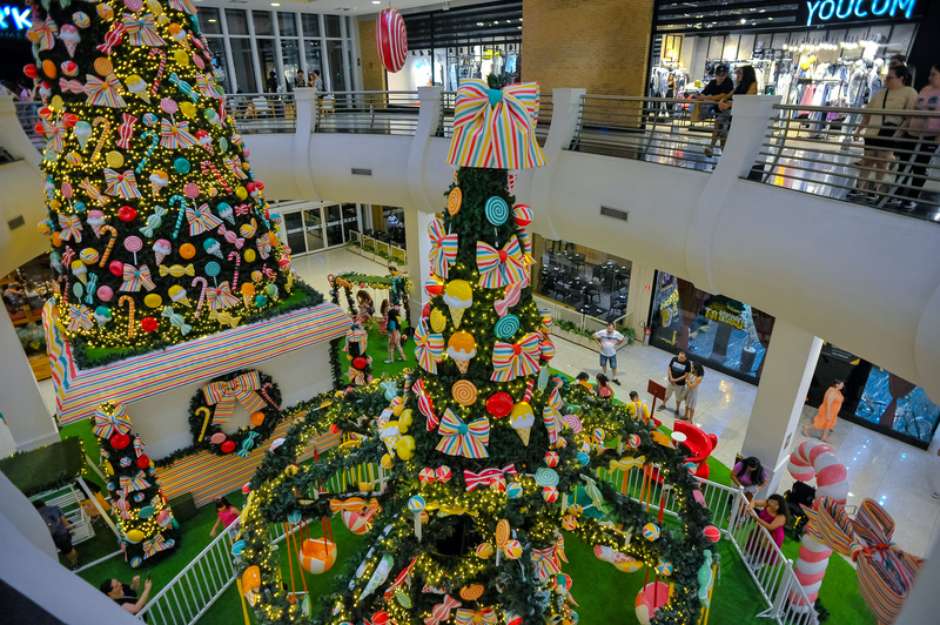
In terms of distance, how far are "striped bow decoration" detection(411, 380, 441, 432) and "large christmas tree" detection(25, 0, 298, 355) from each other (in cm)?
413

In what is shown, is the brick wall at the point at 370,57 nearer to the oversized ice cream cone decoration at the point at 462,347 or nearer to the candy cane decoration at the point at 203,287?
the candy cane decoration at the point at 203,287

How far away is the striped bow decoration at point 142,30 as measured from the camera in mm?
6043

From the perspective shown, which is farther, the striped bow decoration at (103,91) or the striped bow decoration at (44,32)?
the striped bow decoration at (103,91)

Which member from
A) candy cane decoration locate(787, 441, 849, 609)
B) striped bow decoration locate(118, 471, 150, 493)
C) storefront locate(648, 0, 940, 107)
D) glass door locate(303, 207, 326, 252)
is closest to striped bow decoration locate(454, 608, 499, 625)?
candy cane decoration locate(787, 441, 849, 609)

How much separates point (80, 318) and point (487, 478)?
584 cm

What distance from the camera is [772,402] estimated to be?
7848 mm

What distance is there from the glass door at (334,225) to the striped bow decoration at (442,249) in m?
17.3

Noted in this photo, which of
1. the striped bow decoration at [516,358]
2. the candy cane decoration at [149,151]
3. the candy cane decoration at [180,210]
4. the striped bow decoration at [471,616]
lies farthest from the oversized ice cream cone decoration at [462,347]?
the candy cane decoration at [149,151]

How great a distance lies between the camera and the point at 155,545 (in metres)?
7.26

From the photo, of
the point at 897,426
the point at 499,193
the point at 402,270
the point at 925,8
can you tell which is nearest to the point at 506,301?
the point at 499,193

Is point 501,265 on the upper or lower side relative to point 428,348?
upper

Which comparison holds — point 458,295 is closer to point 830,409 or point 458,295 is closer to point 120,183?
point 120,183

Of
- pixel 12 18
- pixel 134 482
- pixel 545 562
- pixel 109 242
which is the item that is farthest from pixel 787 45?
pixel 12 18

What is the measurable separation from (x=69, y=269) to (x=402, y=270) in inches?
454
